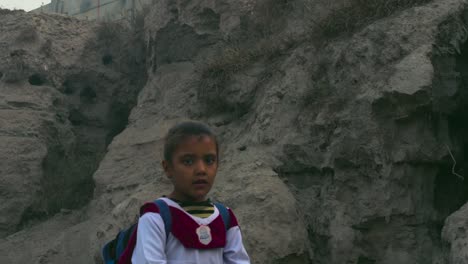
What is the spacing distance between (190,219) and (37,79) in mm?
8037

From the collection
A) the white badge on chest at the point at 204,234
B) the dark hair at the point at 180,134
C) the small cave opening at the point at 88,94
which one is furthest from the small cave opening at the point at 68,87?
the white badge on chest at the point at 204,234

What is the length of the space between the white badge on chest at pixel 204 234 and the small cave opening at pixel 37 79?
26.3 feet

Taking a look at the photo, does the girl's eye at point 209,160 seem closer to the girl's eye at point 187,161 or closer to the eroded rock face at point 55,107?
the girl's eye at point 187,161

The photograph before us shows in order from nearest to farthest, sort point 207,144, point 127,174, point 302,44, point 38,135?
point 207,144 < point 302,44 < point 127,174 < point 38,135

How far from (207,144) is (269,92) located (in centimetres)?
392

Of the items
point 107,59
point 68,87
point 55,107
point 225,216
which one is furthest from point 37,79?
point 225,216

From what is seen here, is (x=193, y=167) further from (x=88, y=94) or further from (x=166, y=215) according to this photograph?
(x=88, y=94)

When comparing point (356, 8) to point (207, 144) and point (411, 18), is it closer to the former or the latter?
point (411, 18)

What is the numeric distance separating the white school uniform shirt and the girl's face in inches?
3.3

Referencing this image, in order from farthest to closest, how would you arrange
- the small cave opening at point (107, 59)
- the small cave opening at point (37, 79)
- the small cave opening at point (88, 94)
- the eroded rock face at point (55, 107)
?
the small cave opening at point (107, 59) < the small cave opening at point (88, 94) < the small cave opening at point (37, 79) < the eroded rock face at point (55, 107)

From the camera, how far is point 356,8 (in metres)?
6.29

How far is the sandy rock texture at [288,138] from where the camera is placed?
203 inches

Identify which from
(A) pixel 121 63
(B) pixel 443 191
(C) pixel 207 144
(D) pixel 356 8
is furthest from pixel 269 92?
(A) pixel 121 63

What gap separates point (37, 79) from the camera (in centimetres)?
991
